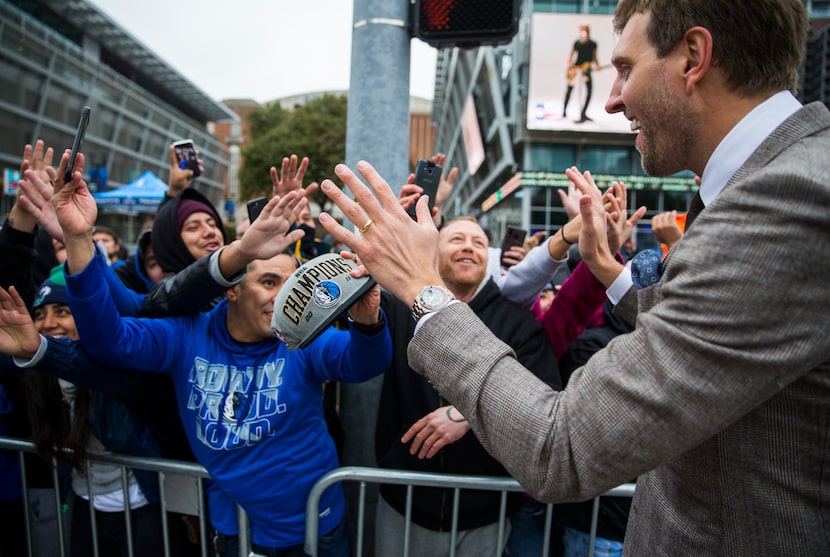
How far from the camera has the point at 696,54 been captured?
1045mm

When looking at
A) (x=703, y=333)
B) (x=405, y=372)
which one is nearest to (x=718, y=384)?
(x=703, y=333)

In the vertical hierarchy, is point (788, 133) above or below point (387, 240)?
above

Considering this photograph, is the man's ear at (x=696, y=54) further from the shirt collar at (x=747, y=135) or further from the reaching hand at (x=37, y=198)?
the reaching hand at (x=37, y=198)

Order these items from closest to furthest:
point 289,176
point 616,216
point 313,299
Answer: point 313,299, point 616,216, point 289,176

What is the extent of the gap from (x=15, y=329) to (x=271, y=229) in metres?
1.00

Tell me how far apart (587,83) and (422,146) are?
6022cm

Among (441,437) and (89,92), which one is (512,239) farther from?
(89,92)

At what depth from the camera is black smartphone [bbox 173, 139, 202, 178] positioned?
328 centimetres

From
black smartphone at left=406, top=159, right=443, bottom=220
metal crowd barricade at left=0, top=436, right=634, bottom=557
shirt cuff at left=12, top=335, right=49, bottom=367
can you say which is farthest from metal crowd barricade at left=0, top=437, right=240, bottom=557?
black smartphone at left=406, top=159, right=443, bottom=220

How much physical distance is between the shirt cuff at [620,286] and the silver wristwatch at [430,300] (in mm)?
908

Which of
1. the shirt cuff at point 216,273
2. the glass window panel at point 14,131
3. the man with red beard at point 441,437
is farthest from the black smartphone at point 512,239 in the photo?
the glass window panel at point 14,131

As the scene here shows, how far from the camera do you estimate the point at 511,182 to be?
2533 centimetres

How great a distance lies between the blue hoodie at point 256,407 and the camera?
2.02m

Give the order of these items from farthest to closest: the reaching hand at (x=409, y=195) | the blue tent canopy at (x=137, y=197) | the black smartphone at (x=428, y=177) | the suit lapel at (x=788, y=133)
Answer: the blue tent canopy at (x=137, y=197)
the black smartphone at (x=428, y=177)
the reaching hand at (x=409, y=195)
the suit lapel at (x=788, y=133)
